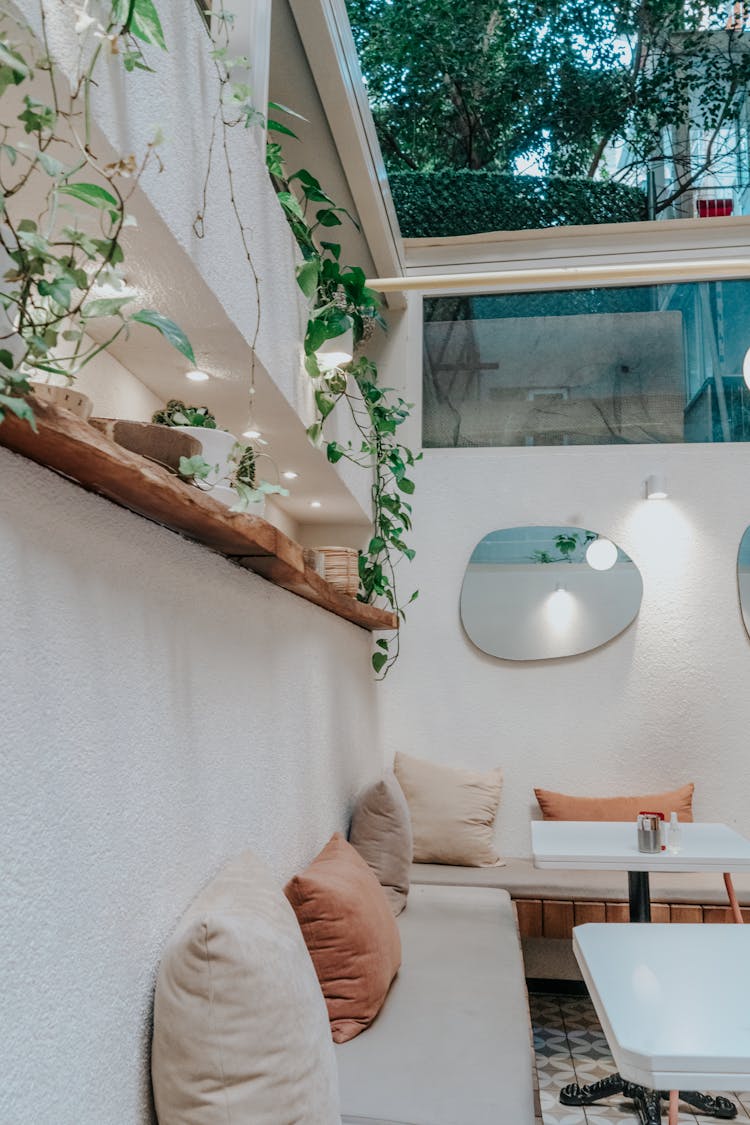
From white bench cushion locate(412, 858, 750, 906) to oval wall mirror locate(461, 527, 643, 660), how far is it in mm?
1101

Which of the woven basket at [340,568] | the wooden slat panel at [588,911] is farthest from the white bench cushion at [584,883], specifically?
the woven basket at [340,568]

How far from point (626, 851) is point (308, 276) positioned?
2197 millimetres

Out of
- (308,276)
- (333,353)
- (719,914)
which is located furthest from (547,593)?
(308,276)

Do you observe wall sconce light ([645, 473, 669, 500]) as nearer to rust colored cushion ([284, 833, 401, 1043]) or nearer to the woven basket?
the woven basket

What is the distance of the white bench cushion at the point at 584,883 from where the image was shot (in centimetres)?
365

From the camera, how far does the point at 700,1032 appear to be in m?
1.59

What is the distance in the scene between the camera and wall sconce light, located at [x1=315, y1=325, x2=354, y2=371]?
8.53 ft

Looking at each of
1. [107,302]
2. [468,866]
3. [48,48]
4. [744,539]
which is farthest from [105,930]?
[744,539]

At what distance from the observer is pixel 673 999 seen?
176 cm

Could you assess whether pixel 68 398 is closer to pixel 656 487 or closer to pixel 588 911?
pixel 588 911

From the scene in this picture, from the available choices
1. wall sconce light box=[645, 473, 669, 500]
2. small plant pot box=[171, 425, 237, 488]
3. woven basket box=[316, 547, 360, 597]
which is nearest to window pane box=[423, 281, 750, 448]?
wall sconce light box=[645, 473, 669, 500]

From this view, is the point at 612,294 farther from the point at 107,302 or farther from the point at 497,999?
the point at 107,302

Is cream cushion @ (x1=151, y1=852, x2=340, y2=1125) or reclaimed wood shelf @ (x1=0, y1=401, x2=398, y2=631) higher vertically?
reclaimed wood shelf @ (x1=0, y1=401, x2=398, y2=631)

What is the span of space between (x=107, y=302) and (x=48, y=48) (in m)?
0.31
